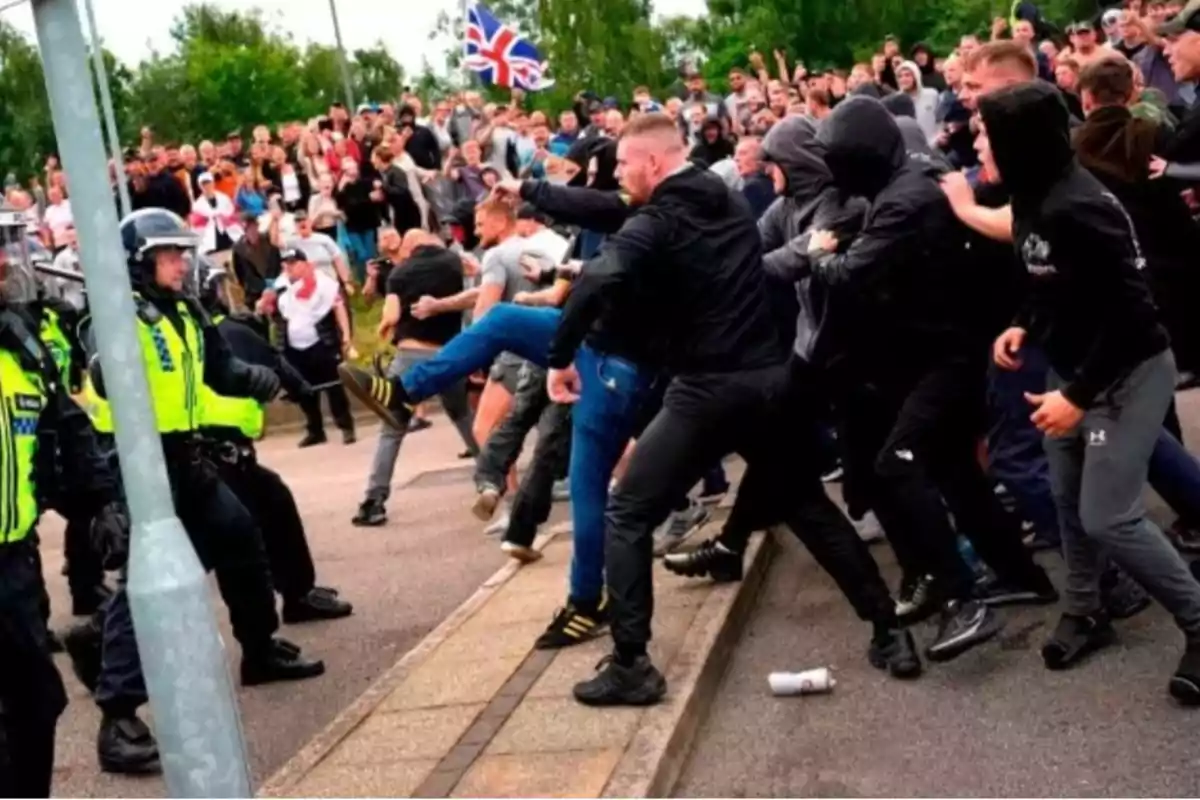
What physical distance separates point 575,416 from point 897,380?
1.22 meters

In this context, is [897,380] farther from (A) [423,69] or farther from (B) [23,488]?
(A) [423,69]

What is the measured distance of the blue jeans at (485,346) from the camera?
7094mm

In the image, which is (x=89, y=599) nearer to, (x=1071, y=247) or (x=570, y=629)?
(x=570, y=629)

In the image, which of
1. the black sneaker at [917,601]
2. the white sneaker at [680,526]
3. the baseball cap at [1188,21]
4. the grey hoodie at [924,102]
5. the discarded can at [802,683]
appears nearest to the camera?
the discarded can at [802,683]

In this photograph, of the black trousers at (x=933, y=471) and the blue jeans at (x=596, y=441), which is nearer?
the black trousers at (x=933, y=471)

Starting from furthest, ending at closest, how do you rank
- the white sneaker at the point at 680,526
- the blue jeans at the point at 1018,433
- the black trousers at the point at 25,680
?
the white sneaker at the point at 680,526 < the blue jeans at the point at 1018,433 < the black trousers at the point at 25,680

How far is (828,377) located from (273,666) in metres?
2.68

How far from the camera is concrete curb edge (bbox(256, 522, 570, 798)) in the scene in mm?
5996

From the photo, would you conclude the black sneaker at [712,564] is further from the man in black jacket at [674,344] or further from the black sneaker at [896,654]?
the man in black jacket at [674,344]

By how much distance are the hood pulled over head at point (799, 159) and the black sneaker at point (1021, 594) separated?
1738mm

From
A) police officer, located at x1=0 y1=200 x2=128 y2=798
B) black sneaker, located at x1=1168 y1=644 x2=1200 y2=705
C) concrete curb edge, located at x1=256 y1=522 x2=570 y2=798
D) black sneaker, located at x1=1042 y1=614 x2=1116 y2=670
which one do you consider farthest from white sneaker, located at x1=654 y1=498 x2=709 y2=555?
police officer, located at x1=0 y1=200 x2=128 y2=798

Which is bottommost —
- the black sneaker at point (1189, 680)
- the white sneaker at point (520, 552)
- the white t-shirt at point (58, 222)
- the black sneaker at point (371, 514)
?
the black sneaker at point (371, 514)

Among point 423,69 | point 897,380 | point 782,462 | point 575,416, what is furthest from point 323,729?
point 423,69

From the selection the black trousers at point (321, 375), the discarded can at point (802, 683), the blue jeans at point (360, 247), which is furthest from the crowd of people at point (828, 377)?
the blue jeans at point (360, 247)
